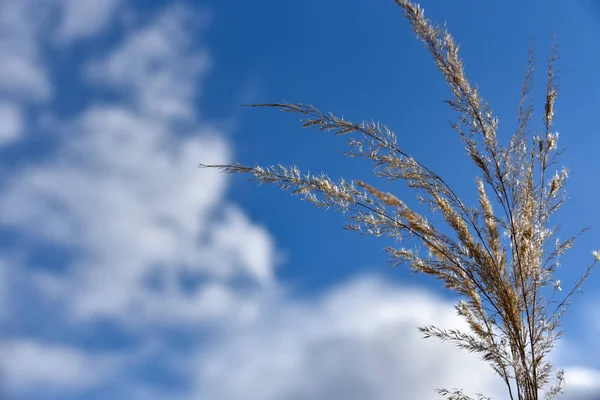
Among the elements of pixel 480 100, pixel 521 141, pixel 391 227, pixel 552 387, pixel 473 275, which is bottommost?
pixel 552 387

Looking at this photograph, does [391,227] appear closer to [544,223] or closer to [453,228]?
[453,228]

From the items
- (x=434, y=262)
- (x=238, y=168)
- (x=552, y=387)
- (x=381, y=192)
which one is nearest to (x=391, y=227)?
(x=434, y=262)

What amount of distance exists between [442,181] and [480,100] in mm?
460

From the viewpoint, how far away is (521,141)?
2861 millimetres

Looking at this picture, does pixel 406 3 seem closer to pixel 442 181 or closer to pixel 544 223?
pixel 442 181

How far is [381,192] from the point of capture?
2.20 m

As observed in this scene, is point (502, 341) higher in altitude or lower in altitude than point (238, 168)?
lower

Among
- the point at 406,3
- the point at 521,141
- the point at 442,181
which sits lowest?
the point at 442,181

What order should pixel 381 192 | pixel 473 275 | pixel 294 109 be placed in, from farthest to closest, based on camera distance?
pixel 294 109 < pixel 473 275 < pixel 381 192

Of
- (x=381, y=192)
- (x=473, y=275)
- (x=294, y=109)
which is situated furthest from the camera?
(x=294, y=109)

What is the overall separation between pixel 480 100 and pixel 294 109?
37.4 inches

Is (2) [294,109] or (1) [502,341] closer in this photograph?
(1) [502,341]

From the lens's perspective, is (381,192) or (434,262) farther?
(434,262)

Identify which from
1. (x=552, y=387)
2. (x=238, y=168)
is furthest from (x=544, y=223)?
(x=238, y=168)
